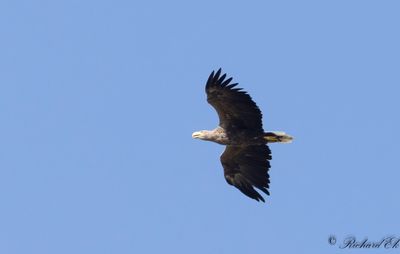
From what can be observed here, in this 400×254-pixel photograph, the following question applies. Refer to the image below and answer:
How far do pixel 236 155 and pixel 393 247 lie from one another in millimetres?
5747

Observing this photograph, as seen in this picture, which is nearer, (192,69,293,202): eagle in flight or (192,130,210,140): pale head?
(192,69,293,202): eagle in flight

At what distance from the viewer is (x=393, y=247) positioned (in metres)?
16.1

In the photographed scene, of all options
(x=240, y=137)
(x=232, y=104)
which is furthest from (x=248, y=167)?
(x=232, y=104)

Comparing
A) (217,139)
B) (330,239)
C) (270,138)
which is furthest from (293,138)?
(330,239)

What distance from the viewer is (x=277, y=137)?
18.8 meters

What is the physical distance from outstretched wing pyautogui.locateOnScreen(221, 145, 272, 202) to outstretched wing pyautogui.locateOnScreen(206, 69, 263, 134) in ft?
3.72

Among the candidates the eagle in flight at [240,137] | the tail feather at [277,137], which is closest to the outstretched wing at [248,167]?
the eagle in flight at [240,137]

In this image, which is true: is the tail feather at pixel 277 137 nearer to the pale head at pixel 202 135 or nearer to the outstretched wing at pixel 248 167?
the outstretched wing at pixel 248 167

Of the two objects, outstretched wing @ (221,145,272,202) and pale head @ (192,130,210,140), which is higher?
pale head @ (192,130,210,140)

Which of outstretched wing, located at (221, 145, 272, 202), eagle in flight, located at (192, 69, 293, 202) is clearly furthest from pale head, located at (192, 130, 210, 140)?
outstretched wing, located at (221, 145, 272, 202)

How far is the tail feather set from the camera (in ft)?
61.7

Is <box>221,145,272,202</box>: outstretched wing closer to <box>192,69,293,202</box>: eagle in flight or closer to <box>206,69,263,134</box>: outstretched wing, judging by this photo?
<box>192,69,293,202</box>: eagle in flight

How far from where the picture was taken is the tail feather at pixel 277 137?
61.7 feet

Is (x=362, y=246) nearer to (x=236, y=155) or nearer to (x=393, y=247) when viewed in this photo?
(x=393, y=247)
